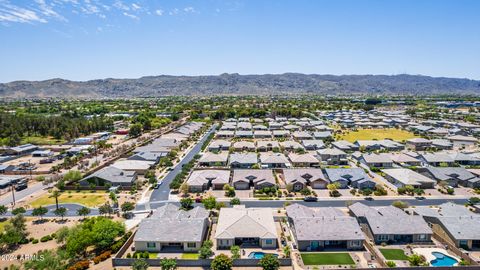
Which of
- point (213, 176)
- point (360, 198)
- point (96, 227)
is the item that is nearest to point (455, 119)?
point (360, 198)

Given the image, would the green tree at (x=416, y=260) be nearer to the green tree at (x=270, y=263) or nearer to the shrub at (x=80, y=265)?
the green tree at (x=270, y=263)

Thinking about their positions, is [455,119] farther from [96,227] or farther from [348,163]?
[96,227]

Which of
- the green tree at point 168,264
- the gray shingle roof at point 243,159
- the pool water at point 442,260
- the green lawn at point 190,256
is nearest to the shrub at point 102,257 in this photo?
the green tree at point 168,264

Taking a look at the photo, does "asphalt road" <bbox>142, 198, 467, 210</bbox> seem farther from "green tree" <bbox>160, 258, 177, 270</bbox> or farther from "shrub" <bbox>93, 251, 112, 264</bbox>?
"green tree" <bbox>160, 258, 177, 270</bbox>

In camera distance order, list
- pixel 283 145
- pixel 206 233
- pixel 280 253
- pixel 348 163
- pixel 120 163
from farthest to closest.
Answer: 1. pixel 283 145
2. pixel 348 163
3. pixel 120 163
4. pixel 206 233
5. pixel 280 253

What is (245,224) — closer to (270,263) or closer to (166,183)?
(270,263)

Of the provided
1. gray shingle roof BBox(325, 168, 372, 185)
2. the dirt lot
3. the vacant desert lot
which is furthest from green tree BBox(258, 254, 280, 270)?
the vacant desert lot

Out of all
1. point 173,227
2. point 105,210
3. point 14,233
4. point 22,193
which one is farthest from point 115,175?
point 173,227
